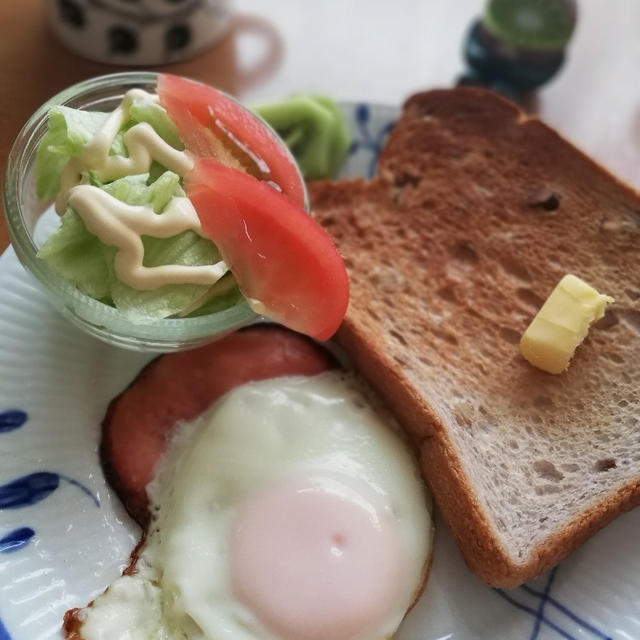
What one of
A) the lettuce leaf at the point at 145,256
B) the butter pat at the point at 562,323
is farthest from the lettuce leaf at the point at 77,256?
the butter pat at the point at 562,323

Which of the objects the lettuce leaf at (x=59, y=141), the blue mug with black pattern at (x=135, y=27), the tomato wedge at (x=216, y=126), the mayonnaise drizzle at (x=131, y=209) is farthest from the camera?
the blue mug with black pattern at (x=135, y=27)

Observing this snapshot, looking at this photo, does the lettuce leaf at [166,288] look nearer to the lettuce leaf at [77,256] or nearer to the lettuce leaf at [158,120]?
the lettuce leaf at [77,256]

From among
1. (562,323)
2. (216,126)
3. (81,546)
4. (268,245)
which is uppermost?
(216,126)

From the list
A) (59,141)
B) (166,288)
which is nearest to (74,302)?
(166,288)

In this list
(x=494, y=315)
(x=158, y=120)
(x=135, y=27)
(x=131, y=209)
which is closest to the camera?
(x=131, y=209)

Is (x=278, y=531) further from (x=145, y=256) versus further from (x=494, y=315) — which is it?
(x=494, y=315)

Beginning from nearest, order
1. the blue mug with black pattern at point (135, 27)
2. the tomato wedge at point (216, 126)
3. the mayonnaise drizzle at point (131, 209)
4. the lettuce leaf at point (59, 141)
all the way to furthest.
→ the mayonnaise drizzle at point (131, 209)
the lettuce leaf at point (59, 141)
the tomato wedge at point (216, 126)
the blue mug with black pattern at point (135, 27)
